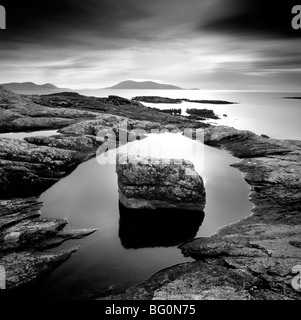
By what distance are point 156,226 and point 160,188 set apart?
3.40 metres

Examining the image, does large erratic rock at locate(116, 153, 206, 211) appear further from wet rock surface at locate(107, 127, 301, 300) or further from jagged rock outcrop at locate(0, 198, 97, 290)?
jagged rock outcrop at locate(0, 198, 97, 290)

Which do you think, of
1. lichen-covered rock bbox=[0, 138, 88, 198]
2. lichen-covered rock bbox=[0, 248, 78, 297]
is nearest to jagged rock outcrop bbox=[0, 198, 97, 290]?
lichen-covered rock bbox=[0, 248, 78, 297]

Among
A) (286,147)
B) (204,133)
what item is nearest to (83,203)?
(286,147)

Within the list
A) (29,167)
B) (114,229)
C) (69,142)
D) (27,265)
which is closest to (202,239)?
(114,229)

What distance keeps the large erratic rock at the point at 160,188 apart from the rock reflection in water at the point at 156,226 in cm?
59

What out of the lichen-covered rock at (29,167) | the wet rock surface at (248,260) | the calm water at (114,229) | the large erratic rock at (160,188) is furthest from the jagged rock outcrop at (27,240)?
the large erratic rock at (160,188)

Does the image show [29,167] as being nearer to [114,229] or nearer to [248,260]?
[114,229]

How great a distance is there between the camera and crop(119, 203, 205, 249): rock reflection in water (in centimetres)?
1744

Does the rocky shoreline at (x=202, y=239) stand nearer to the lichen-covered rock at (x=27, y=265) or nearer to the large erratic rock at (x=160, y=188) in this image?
the lichen-covered rock at (x=27, y=265)

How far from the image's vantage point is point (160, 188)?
69.3 ft

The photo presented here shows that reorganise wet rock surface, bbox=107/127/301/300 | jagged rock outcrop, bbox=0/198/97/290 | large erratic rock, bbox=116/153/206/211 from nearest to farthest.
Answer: wet rock surface, bbox=107/127/301/300, jagged rock outcrop, bbox=0/198/97/290, large erratic rock, bbox=116/153/206/211

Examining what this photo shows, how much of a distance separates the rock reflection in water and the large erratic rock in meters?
0.59
